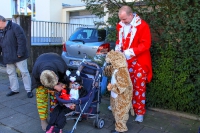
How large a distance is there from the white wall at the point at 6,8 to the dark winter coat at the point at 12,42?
1236cm

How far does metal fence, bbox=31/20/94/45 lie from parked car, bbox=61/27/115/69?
2.64m

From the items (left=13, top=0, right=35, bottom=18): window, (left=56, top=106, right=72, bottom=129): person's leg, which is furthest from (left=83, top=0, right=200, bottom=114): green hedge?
(left=13, top=0, right=35, bottom=18): window

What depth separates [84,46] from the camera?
661 cm

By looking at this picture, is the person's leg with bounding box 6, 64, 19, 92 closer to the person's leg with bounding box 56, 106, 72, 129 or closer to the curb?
the person's leg with bounding box 56, 106, 72, 129

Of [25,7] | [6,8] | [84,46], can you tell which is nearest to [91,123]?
[84,46]

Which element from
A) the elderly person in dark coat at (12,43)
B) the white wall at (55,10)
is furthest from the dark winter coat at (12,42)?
the white wall at (55,10)

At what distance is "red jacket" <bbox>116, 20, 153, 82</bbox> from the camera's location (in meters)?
→ 3.62

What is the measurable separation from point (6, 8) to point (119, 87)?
15.8 meters

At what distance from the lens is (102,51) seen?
6.27m

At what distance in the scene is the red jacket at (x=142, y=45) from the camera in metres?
3.62

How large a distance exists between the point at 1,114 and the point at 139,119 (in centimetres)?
267

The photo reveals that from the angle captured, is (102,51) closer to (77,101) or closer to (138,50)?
(138,50)

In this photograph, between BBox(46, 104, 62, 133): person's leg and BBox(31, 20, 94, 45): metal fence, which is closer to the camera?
BBox(46, 104, 62, 133): person's leg

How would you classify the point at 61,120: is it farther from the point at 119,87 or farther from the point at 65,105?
the point at 119,87
